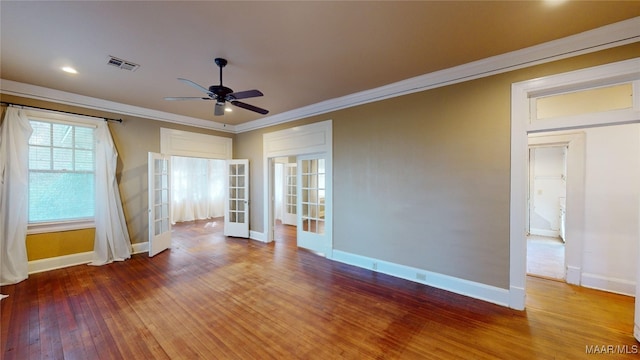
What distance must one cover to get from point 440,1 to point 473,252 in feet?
8.85

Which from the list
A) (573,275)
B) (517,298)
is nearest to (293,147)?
(517,298)

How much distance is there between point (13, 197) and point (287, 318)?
4309 mm

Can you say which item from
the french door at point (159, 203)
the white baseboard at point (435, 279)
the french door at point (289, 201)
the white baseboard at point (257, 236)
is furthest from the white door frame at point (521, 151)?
the french door at point (159, 203)

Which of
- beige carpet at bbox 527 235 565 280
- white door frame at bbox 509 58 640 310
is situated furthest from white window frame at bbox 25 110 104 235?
beige carpet at bbox 527 235 565 280

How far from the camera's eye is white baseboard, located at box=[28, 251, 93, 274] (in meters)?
3.67

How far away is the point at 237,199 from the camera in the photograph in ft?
19.5

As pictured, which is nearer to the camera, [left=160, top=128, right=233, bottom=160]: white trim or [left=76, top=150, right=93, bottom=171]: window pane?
[left=76, top=150, right=93, bottom=171]: window pane

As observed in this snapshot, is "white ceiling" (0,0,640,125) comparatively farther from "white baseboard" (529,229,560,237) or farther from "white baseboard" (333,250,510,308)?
"white baseboard" (529,229,560,237)

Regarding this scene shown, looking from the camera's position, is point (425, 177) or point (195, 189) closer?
point (425, 177)

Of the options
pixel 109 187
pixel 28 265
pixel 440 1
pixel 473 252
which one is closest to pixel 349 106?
pixel 440 1

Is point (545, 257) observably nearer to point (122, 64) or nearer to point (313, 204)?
point (313, 204)

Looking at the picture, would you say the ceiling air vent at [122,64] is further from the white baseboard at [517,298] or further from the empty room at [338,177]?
the white baseboard at [517,298]

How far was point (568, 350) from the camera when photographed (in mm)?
2023

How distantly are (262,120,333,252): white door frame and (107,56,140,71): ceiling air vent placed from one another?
2659 mm
